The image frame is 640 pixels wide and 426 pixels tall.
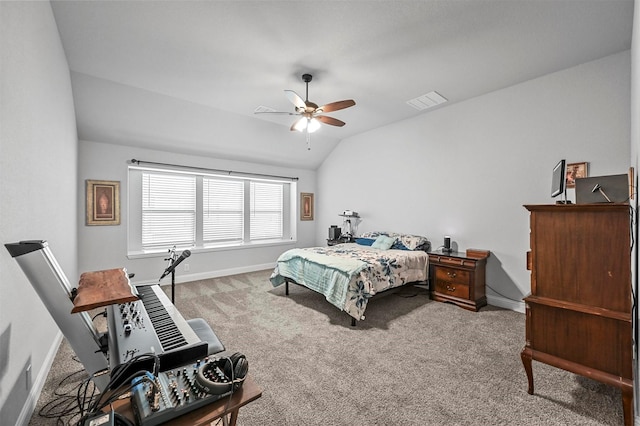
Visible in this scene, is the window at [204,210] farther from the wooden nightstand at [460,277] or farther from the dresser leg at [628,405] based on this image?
the dresser leg at [628,405]

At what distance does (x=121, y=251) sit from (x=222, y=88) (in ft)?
10.2

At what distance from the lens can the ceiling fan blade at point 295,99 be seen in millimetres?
2910

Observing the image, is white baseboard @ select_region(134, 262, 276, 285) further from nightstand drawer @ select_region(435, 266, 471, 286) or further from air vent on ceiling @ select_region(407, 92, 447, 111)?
air vent on ceiling @ select_region(407, 92, 447, 111)

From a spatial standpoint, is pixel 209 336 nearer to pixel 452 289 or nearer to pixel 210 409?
pixel 210 409

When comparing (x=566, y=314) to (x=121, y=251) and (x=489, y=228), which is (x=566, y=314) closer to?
(x=489, y=228)

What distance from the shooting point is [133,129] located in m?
4.25

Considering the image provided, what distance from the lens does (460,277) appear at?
3.79 m

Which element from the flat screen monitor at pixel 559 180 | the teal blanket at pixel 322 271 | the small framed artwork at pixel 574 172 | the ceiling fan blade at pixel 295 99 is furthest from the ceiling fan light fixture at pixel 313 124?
the small framed artwork at pixel 574 172

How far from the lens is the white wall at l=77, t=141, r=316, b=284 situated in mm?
4219

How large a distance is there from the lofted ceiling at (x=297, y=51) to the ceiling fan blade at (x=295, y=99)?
0.39m

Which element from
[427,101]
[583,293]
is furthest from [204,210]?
[583,293]

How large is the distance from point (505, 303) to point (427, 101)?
3072 mm

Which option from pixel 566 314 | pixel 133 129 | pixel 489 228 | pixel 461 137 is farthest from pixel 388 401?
pixel 133 129

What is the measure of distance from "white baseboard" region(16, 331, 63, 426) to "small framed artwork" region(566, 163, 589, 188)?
517cm
